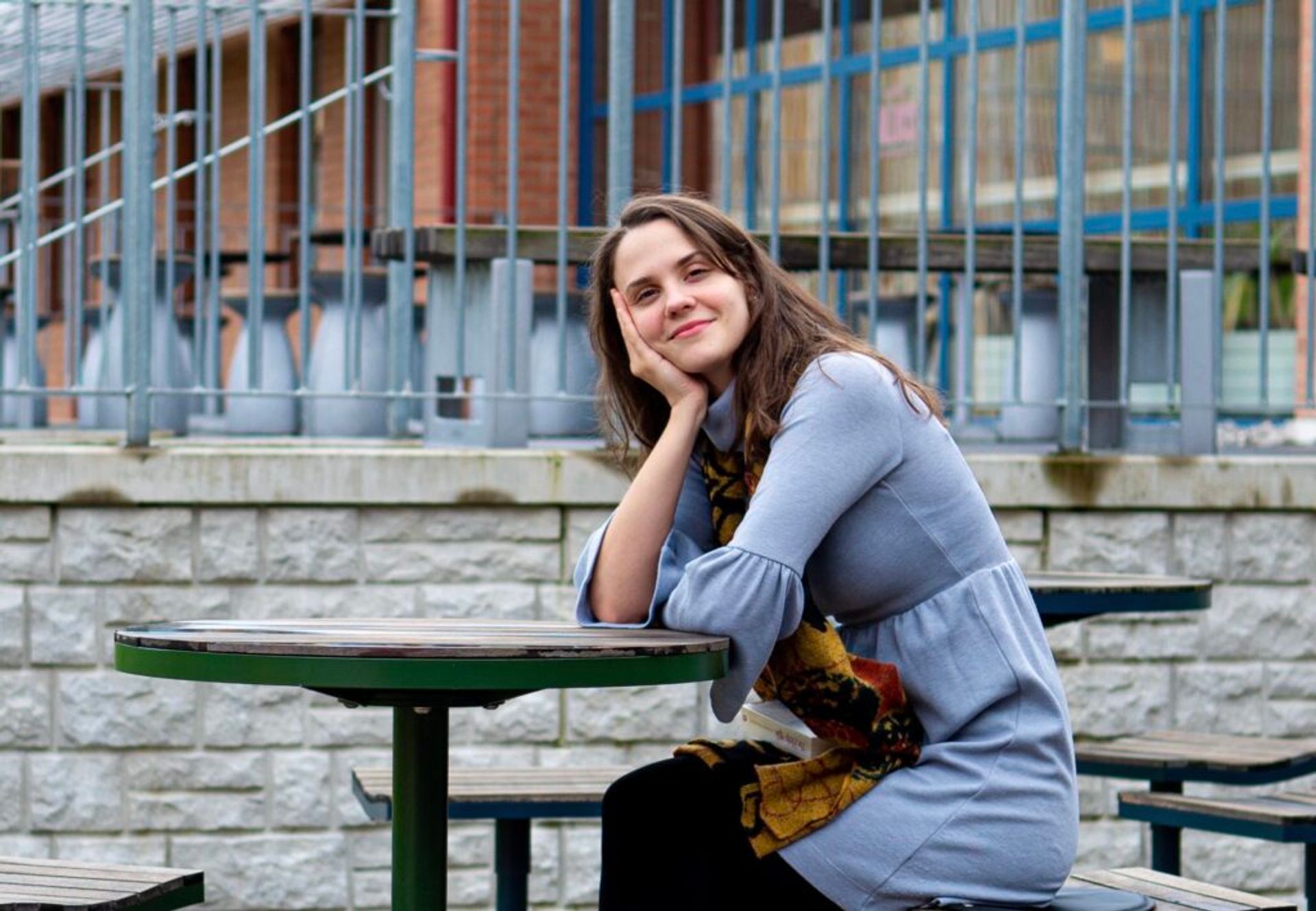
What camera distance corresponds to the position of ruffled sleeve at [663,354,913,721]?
2939 millimetres

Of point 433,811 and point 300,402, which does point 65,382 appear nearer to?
point 300,402

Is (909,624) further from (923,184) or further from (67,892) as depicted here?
(923,184)

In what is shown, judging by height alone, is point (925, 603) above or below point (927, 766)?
above

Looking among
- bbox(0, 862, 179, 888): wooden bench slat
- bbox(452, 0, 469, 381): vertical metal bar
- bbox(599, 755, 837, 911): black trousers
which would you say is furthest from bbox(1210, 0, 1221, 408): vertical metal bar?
bbox(0, 862, 179, 888): wooden bench slat

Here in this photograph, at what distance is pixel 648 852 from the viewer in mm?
2984

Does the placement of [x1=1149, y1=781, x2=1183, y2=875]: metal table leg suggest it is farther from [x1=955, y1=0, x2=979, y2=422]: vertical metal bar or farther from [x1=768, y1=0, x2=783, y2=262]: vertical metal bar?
[x1=768, y1=0, x2=783, y2=262]: vertical metal bar

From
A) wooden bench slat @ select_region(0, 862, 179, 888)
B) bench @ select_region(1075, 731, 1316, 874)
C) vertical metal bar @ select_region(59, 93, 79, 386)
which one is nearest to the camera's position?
wooden bench slat @ select_region(0, 862, 179, 888)

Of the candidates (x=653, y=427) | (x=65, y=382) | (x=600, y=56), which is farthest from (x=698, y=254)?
(x=600, y=56)

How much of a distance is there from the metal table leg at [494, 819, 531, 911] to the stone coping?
1493 mm

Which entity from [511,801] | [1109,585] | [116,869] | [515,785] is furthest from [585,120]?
[116,869]

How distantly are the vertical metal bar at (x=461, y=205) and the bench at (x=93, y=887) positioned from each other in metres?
2.65

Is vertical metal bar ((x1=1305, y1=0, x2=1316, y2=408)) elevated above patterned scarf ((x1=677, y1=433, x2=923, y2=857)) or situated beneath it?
elevated above

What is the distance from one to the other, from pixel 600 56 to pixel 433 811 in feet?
34.7

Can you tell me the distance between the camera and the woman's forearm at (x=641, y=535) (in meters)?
3.20
